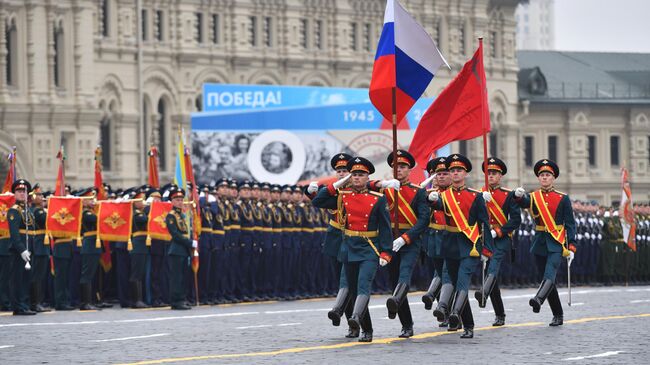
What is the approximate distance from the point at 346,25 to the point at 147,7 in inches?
374

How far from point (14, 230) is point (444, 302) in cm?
753

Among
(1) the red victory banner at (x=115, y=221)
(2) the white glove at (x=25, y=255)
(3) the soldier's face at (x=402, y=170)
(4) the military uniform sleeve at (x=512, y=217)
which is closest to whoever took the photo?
(3) the soldier's face at (x=402, y=170)

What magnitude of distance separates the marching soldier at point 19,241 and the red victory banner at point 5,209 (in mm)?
171

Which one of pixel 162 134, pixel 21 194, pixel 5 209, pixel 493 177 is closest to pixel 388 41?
pixel 493 177

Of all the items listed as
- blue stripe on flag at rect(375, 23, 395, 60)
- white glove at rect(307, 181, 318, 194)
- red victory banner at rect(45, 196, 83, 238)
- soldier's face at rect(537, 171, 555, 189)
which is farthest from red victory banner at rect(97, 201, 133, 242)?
white glove at rect(307, 181, 318, 194)

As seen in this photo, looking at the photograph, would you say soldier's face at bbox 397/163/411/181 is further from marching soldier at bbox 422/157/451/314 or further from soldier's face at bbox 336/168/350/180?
soldier's face at bbox 336/168/350/180

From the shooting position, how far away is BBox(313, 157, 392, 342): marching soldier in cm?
1748

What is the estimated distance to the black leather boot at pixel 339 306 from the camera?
1714cm

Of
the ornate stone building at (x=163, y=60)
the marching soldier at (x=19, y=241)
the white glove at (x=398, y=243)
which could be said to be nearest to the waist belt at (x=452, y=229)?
the white glove at (x=398, y=243)

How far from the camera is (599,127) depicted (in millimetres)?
71438

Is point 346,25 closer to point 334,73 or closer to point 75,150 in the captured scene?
point 334,73

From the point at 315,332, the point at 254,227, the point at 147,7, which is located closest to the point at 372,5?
the point at 147,7

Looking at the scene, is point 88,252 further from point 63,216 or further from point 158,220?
point 158,220

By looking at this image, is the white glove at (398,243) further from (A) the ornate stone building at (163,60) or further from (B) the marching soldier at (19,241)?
(A) the ornate stone building at (163,60)
